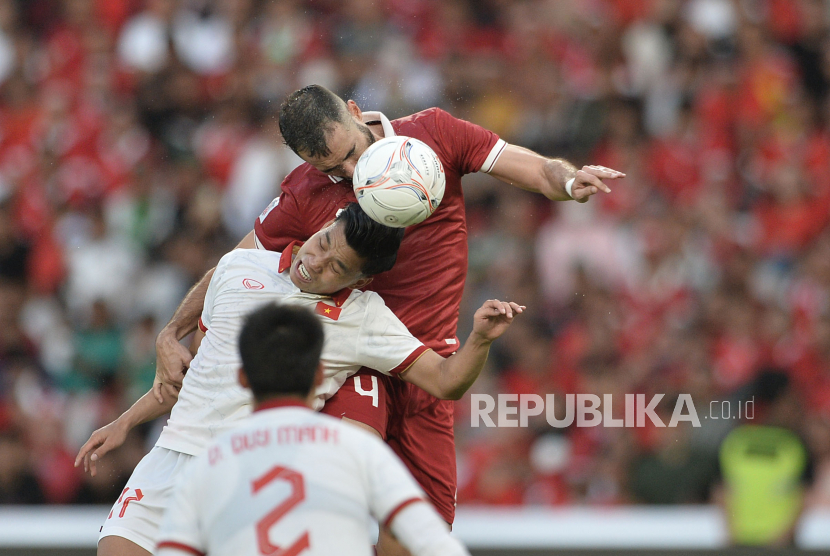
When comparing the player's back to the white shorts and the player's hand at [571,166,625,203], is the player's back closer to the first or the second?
the white shorts

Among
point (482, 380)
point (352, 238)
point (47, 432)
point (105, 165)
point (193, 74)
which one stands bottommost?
point (47, 432)

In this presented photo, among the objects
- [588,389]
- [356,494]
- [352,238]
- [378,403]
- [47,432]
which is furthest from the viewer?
[47,432]

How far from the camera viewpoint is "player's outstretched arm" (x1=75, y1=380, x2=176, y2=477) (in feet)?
Result: 15.8

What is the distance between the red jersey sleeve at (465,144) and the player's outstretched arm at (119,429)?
1.67 m

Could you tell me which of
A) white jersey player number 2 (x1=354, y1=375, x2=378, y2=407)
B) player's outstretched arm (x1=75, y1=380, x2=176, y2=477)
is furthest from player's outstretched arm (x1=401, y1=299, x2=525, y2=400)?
player's outstretched arm (x1=75, y1=380, x2=176, y2=477)

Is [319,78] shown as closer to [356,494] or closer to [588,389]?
[588,389]

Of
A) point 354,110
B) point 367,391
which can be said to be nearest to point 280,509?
point 367,391

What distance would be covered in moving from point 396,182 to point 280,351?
1366mm

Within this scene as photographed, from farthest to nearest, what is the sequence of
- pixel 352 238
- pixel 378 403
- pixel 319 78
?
pixel 319 78
pixel 378 403
pixel 352 238

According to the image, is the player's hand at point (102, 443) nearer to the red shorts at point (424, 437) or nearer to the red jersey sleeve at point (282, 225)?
the red jersey sleeve at point (282, 225)

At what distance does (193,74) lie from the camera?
34.4 ft

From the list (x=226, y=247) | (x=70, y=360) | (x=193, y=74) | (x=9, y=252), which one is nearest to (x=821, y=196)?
(x=226, y=247)

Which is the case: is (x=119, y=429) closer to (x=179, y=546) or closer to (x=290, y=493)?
(x=179, y=546)

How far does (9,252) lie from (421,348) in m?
6.69
